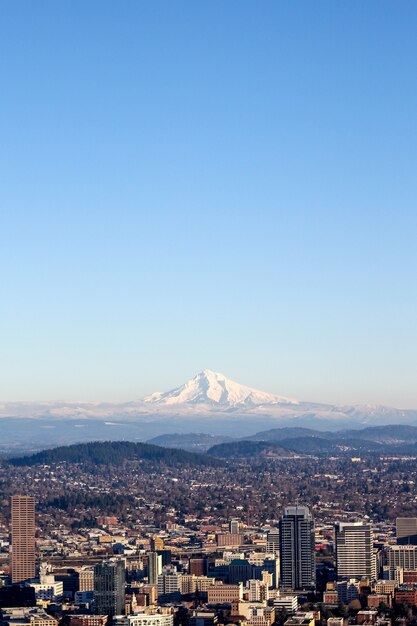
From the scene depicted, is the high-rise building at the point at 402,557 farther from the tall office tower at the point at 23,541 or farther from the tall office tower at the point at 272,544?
the tall office tower at the point at 23,541

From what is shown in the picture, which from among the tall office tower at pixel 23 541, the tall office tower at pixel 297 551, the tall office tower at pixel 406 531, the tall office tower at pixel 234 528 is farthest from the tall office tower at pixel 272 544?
the tall office tower at pixel 234 528

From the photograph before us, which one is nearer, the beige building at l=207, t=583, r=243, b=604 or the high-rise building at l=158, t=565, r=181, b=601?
the beige building at l=207, t=583, r=243, b=604

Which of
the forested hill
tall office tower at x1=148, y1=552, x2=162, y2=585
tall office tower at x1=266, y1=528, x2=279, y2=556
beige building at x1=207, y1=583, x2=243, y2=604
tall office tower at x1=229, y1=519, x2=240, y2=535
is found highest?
the forested hill

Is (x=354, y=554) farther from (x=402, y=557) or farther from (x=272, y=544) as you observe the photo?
(x=272, y=544)

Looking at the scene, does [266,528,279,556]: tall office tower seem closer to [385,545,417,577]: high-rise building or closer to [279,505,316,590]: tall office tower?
[279,505,316,590]: tall office tower

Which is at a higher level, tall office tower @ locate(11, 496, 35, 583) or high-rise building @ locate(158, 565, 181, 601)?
tall office tower @ locate(11, 496, 35, 583)

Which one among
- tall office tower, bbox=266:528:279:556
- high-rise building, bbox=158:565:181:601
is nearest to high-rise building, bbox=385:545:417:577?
tall office tower, bbox=266:528:279:556
